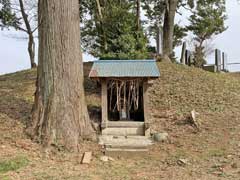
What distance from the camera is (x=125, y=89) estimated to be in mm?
9227

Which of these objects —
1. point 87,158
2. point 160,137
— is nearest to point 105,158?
point 87,158

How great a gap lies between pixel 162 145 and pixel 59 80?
7.71ft

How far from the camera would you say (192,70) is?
13.9 m

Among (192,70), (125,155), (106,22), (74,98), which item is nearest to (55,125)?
(74,98)

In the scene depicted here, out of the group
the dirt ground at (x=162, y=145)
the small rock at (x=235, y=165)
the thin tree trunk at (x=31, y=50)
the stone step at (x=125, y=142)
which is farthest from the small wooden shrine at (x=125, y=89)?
the thin tree trunk at (x=31, y=50)

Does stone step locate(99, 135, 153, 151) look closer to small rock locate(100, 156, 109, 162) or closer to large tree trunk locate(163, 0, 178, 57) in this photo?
small rock locate(100, 156, 109, 162)

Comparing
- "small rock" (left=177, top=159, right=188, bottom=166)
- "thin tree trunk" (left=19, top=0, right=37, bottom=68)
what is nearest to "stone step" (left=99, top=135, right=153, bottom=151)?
"small rock" (left=177, top=159, right=188, bottom=166)

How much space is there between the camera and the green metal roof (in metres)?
8.56

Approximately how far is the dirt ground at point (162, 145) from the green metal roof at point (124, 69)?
3.93 ft

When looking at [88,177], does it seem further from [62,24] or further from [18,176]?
[62,24]

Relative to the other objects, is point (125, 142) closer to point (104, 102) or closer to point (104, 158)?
point (104, 158)

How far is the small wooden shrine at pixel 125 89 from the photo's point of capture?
8.63m

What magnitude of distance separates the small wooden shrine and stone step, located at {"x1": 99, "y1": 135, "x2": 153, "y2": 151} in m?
0.27

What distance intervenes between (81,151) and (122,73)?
2.03m
